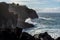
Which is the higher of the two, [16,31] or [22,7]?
[16,31]

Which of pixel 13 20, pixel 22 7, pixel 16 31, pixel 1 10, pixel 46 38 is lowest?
pixel 22 7

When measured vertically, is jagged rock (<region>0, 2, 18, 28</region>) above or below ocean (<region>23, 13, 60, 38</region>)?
above

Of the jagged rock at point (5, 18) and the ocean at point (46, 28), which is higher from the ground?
the jagged rock at point (5, 18)

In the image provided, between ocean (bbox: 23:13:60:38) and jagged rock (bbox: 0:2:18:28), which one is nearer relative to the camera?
jagged rock (bbox: 0:2:18:28)

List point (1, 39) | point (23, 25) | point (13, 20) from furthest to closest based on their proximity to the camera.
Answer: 1. point (23, 25)
2. point (13, 20)
3. point (1, 39)

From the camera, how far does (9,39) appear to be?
2248cm

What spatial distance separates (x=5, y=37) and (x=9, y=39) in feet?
1.39

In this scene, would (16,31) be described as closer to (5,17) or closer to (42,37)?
(42,37)

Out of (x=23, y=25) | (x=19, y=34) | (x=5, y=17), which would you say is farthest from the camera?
(x=23, y=25)

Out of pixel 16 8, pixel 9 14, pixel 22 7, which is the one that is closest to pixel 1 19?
pixel 9 14

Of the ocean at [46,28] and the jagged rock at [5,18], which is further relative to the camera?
the ocean at [46,28]

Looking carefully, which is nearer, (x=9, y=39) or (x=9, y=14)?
(x=9, y=39)

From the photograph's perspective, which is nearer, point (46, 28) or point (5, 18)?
point (5, 18)

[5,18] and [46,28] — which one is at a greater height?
[5,18]
